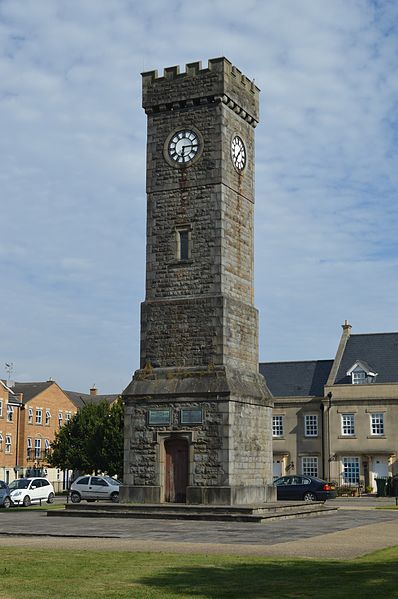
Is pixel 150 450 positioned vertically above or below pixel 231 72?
below

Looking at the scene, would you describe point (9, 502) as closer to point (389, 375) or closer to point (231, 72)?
point (231, 72)

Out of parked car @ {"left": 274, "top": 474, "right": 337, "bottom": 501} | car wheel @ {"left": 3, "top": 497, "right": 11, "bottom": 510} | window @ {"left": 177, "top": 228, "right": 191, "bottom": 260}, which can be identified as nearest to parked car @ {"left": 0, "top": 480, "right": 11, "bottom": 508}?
car wheel @ {"left": 3, "top": 497, "right": 11, "bottom": 510}

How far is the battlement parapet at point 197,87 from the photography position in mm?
32188

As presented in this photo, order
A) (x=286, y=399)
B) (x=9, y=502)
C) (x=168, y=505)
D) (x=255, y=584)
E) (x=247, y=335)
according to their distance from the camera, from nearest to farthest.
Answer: (x=255, y=584) < (x=168, y=505) < (x=247, y=335) < (x=9, y=502) < (x=286, y=399)

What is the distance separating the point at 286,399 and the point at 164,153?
3050 cm

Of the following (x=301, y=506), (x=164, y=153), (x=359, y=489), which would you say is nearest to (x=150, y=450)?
(x=301, y=506)

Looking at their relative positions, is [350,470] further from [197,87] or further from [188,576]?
[188,576]

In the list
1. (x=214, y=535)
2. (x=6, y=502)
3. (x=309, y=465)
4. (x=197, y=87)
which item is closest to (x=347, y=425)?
(x=309, y=465)

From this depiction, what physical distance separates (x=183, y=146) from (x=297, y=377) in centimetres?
3211

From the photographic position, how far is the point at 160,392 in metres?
30.4

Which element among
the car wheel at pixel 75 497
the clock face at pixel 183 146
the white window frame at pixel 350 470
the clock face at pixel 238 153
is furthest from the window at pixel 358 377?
the clock face at pixel 183 146

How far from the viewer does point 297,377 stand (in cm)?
6169

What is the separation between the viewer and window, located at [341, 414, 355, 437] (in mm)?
56519

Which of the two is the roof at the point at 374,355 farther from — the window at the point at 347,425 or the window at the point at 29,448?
the window at the point at 29,448
